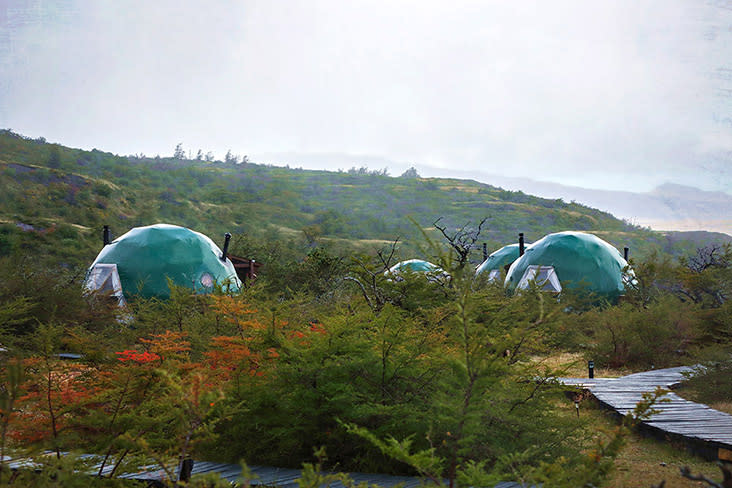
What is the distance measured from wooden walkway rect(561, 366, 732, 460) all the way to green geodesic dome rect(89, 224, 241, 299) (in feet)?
40.3

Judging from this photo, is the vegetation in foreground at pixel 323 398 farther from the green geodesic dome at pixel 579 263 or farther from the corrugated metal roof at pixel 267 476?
the green geodesic dome at pixel 579 263

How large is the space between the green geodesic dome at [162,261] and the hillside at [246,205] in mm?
18817

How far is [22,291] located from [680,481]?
539 inches

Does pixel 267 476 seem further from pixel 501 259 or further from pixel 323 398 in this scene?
pixel 501 259

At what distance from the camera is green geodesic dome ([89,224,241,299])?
1881 centimetres

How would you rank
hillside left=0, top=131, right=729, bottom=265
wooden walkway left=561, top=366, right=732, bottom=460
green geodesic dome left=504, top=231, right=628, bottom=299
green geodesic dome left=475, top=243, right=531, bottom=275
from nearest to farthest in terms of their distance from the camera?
1. wooden walkway left=561, top=366, right=732, bottom=460
2. green geodesic dome left=504, top=231, right=628, bottom=299
3. green geodesic dome left=475, top=243, right=531, bottom=275
4. hillside left=0, top=131, right=729, bottom=265

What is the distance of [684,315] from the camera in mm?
12812

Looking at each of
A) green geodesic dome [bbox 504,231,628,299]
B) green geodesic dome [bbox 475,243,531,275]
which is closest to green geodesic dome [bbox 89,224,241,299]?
green geodesic dome [bbox 504,231,628,299]

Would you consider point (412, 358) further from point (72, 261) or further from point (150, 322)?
point (72, 261)

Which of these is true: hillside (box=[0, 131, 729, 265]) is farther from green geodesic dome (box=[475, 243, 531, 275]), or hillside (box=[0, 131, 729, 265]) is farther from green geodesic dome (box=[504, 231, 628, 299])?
green geodesic dome (box=[504, 231, 628, 299])

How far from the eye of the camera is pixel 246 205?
7181 centimetres

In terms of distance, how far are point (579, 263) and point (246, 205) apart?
179ft

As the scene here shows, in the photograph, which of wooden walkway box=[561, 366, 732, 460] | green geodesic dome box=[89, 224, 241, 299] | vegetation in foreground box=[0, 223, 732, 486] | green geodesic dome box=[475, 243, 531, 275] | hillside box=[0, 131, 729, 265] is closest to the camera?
vegetation in foreground box=[0, 223, 732, 486]

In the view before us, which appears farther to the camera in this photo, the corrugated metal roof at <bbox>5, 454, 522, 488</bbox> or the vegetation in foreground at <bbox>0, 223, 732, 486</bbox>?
the corrugated metal roof at <bbox>5, 454, 522, 488</bbox>
